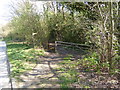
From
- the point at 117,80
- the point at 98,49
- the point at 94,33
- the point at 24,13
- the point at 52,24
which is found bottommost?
the point at 117,80

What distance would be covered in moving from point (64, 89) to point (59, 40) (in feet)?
7.15

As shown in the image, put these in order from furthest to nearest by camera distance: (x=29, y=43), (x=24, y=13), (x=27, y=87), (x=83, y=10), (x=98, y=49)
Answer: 1. (x=29, y=43)
2. (x=24, y=13)
3. (x=83, y=10)
4. (x=98, y=49)
5. (x=27, y=87)

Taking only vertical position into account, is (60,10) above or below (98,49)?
above

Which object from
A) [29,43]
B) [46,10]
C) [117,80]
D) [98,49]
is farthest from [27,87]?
[46,10]

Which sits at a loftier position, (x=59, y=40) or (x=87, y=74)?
(x=59, y=40)

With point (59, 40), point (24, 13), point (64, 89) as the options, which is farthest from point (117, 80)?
point (24, 13)

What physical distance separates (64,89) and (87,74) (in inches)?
21.0

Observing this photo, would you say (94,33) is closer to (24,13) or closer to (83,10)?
(83,10)

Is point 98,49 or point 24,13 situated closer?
point 98,49

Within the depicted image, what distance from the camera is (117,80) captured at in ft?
4.67

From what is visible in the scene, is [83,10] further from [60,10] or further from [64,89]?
[64,89]

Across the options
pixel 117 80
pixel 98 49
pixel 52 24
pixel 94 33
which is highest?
pixel 52 24

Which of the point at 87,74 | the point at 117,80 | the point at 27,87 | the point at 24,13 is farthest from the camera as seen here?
the point at 24,13

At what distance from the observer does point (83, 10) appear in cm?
234
